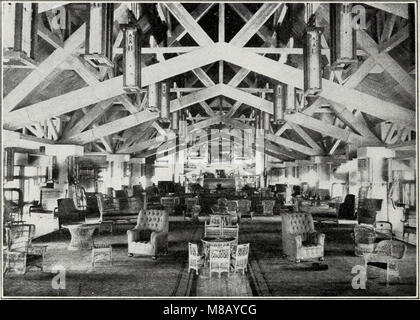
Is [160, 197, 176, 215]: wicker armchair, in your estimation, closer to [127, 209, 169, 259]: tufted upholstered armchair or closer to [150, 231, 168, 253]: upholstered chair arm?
[127, 209, 169, 259]: tufted upholstered armchair

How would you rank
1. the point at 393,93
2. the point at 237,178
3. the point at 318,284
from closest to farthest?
the point at 318,284
the point at 393,93
the point at 237,178

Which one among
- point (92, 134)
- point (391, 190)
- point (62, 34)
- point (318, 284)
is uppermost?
point (62, 34)

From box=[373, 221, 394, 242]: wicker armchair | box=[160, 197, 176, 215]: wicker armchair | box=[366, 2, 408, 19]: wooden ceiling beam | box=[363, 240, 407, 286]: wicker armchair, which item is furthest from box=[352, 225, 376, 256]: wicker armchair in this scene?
box=[160, 197, 176, 215]: wicker armchair

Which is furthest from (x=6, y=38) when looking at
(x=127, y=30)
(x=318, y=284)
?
(x=318, y=284)

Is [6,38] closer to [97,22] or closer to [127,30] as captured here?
[97,22]

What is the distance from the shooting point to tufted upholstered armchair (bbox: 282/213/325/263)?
292 inches

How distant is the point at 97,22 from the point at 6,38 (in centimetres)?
118

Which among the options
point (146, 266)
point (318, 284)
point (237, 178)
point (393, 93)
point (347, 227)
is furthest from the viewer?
point (237, 178)

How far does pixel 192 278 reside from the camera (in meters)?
6.36

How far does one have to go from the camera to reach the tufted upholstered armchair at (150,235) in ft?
25.0

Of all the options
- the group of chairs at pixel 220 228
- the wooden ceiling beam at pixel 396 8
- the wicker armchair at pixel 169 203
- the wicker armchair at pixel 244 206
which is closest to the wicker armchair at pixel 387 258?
the group of chairs at pixel 220 228

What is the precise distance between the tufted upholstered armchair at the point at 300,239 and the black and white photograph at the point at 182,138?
0.10 ft

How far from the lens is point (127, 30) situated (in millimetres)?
6281

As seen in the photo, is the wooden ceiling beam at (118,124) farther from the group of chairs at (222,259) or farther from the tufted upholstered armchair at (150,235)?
the group of chairs at (222,259)
